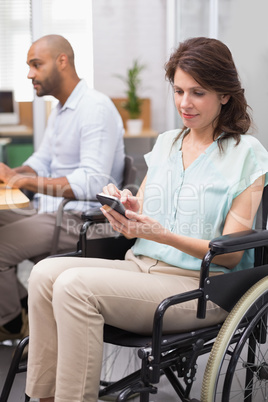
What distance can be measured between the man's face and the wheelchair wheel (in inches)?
60.6

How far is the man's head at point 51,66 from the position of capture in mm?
2684

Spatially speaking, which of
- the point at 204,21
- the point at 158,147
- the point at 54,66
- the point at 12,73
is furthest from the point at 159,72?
the point at 158,147

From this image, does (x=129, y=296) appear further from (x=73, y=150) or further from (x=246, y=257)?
(x=73, y=150)

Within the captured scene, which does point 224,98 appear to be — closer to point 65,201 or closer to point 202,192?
point 202,192

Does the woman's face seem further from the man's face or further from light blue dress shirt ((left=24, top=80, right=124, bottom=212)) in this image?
the man's face

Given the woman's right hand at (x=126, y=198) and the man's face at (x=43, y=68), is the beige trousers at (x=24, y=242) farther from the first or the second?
the woman's right hand at (x=126, y=198)

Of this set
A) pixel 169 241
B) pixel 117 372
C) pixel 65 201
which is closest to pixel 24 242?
pixel 65 201

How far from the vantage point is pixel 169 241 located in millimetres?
1580

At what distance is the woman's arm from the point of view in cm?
155

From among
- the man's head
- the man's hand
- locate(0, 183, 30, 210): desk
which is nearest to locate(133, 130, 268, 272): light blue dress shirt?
locate(0, 183, 30, 210): desk

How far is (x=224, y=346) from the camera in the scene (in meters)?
1.46

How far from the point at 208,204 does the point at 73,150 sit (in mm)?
1157

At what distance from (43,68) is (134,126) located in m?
2.52

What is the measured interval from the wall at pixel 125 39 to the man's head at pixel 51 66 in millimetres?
2619
